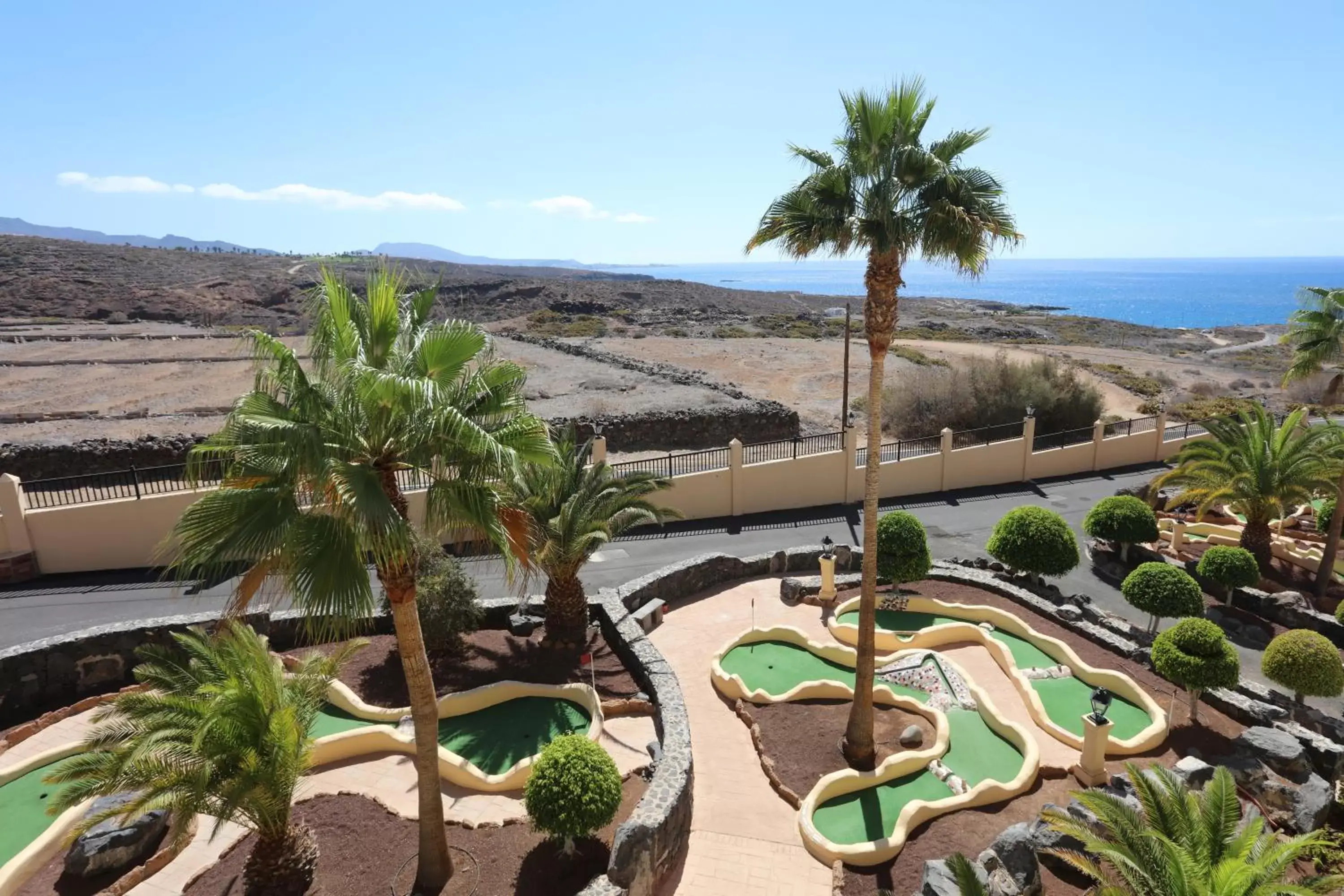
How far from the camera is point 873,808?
33.5 feet

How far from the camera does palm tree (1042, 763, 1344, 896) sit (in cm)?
643

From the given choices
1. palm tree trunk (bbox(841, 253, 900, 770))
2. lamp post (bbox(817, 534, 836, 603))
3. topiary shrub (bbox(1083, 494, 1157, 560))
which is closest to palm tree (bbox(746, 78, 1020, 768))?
palm tree trunk (bbox(841, 253, 900, 770))

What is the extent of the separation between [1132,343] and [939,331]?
21439mm

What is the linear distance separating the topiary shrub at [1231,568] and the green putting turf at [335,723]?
58.3 ft

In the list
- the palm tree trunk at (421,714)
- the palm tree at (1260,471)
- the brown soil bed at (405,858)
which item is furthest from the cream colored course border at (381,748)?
the palm tree at (1260,471)

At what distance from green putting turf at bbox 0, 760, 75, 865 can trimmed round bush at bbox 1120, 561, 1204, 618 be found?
710 inches

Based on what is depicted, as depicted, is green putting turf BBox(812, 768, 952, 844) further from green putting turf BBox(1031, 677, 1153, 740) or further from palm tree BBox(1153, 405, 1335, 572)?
palm tree BBox(1153, 405, 1335, 572)

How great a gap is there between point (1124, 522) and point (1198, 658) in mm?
7995

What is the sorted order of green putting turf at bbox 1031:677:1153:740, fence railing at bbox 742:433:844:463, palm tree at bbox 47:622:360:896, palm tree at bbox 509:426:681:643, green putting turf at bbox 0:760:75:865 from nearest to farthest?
palm tree at bbox 47:622:360:896, green putting turf at bbox 0:760:75:865, green putting turf at bbox 1031:677:1153:740, palm tree at bbox 509:426:681:643, fence railing at bbox 742:433:844:463

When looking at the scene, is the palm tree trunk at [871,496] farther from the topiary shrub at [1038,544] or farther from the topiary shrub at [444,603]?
the topiary shrub at [1038,544]

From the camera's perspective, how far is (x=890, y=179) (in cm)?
946

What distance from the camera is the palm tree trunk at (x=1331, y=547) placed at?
17828 mm

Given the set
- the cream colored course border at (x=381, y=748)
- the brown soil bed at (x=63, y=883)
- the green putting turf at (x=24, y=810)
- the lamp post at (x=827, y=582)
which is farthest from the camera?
the lamp post at (x=827, y=582)

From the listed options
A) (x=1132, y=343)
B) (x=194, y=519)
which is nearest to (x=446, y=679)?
(x=194, y=519)
